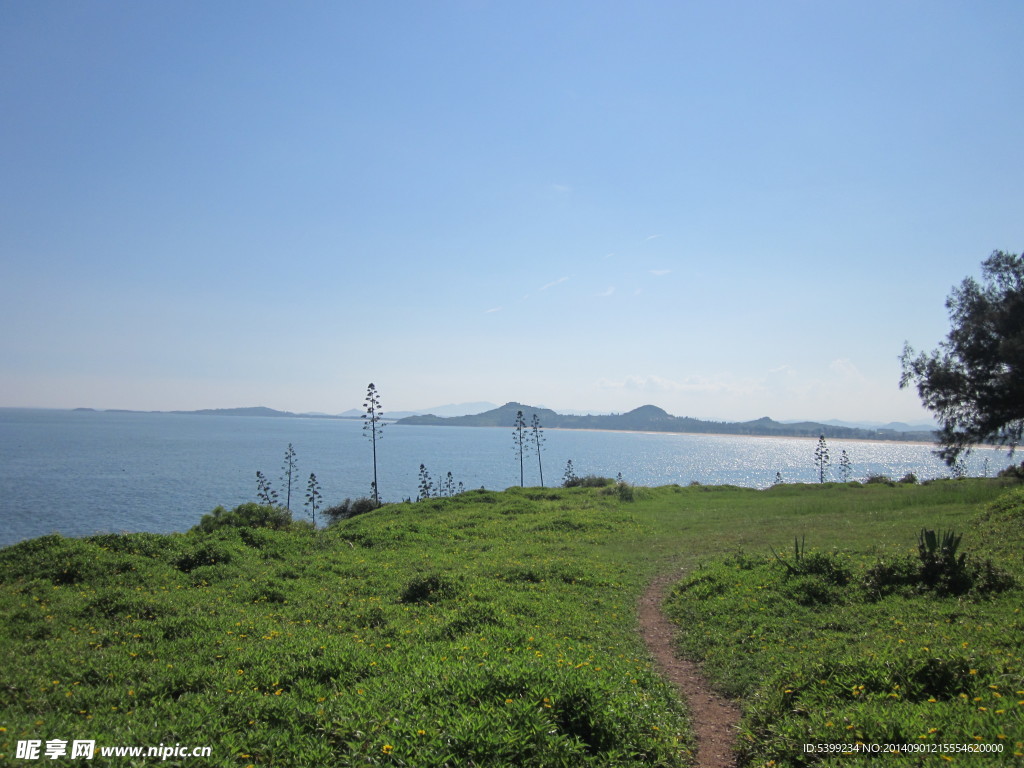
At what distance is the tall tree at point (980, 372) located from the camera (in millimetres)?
29172

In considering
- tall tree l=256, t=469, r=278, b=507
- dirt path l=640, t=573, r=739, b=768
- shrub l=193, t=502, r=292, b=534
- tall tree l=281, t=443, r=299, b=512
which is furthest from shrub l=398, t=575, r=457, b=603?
tall tree l=256, t=469, r=278, b=507

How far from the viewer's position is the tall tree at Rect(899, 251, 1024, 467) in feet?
95.7

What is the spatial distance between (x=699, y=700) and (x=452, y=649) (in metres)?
3.97

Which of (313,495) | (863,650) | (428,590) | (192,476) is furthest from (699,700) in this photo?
(192,476)

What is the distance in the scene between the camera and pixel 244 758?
5.45m

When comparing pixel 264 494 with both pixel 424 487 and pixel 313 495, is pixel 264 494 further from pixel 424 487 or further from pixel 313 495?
pixel 424 487

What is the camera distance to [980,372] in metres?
30.3

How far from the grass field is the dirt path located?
29 centimetres

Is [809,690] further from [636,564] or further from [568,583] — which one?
[636,564]

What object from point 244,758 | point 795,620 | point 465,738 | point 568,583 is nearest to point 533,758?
point 465,738

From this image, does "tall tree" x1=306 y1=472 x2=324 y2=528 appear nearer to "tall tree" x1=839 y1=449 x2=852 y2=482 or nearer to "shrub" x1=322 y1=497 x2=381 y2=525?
"shrub" x1=322 y1=497 x2=381 y2=525

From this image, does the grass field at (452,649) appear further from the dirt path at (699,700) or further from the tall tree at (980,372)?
the tall tree at (980,372)

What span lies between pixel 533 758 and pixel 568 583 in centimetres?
1107

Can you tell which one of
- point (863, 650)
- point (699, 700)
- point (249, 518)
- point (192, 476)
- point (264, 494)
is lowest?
point (192, 476)
